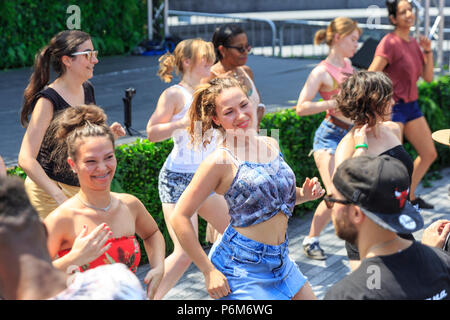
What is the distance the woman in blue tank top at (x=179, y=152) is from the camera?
5.07 meters

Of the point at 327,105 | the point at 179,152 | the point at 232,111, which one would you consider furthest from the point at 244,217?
the point at 327,105

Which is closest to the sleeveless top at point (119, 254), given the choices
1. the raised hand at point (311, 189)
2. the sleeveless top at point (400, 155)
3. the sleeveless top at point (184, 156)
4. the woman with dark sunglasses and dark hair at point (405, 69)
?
the raised hand at point (311, 189)

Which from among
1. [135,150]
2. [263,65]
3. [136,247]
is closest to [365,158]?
[136,247]

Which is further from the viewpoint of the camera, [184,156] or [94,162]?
[184,156]

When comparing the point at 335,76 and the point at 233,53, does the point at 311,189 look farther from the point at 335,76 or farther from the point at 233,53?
the point at 335,76

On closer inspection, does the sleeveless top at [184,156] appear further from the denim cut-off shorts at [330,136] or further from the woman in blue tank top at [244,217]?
the denim cut-off shorts at [330,136]

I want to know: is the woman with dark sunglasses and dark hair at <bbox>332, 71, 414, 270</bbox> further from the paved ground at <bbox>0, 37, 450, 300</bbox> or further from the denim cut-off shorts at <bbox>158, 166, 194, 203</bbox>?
the paved ground at <bbox>0, 37, 450, 300</bbox>

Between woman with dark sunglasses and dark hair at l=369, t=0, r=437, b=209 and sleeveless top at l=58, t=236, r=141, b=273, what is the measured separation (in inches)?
177

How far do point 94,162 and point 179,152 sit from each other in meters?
1.70

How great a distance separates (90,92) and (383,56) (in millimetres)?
3549

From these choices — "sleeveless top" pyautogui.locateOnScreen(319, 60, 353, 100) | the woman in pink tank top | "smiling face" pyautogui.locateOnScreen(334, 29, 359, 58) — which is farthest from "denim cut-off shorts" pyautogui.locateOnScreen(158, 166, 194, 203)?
"smiling face" pyautogui.locateOnScreen(334, 29, 359, 58)

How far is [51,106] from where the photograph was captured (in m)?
4.54

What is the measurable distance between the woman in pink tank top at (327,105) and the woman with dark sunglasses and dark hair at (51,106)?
7.40ft

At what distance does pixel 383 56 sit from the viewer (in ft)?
24.1
